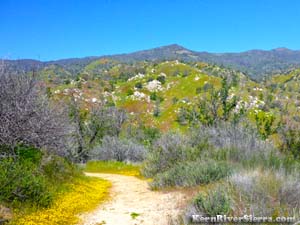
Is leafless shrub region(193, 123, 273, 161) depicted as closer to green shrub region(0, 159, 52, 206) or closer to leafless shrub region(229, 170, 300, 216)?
leafless shrub region(229, 170, 300, 216)

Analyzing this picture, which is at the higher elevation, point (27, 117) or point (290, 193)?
point (27, 117)

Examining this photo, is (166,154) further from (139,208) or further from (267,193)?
(267,193)

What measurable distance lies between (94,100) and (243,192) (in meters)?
69.6

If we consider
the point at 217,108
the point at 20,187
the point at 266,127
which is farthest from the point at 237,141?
the point at 266,127

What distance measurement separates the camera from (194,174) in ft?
41.2

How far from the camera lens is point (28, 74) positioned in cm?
1468

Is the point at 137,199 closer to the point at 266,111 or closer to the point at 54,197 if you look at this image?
the point at 54,197


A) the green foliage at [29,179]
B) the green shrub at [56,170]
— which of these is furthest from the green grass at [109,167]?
the green foliage at [29,179]

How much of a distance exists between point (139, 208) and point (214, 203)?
10.9 ft

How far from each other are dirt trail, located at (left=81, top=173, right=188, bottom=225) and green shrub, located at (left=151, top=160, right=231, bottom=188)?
61 centimetres

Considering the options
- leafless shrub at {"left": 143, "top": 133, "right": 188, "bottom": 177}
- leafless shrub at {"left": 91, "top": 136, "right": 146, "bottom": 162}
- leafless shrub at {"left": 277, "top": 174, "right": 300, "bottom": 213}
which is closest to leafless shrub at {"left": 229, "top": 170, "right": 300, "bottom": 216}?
leafless shrub at {"left": 277, "top": 174, "right": 300, "bottom": 213}

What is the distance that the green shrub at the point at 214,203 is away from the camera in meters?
7.69

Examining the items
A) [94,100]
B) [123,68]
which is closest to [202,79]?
[94,100]

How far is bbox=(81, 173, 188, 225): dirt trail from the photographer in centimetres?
919
